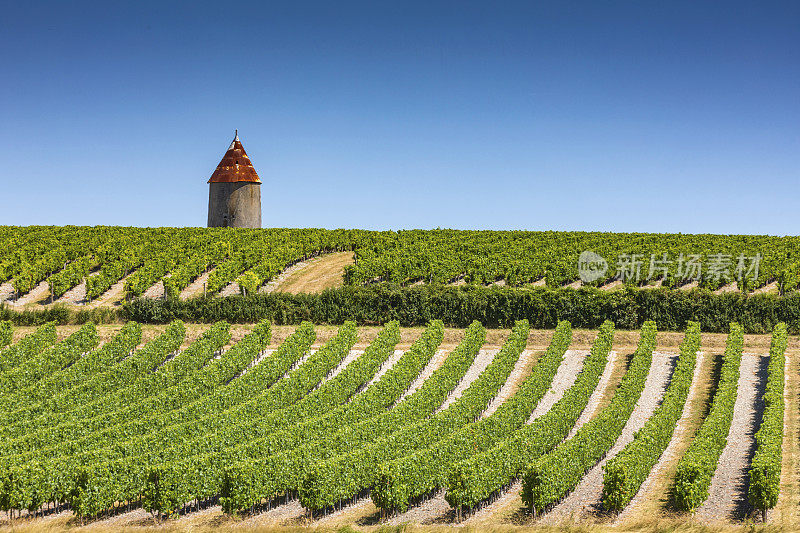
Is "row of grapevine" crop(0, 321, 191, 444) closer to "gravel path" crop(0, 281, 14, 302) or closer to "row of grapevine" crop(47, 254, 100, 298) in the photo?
"row of grapevine" crop(47, 254, 100, 298)

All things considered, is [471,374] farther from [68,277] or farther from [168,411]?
[68,277]

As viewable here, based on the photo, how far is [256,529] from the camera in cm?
2308

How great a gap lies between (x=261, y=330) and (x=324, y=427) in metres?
16.5

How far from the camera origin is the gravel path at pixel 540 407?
83.1 feet

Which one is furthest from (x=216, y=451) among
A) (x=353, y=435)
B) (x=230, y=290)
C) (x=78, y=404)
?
(x=230, y=290)

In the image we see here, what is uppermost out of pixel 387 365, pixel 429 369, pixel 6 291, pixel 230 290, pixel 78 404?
pixel 230 290

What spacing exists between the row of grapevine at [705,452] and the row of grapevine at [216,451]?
1434cm

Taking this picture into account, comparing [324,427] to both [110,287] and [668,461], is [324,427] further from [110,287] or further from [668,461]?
[110,287]

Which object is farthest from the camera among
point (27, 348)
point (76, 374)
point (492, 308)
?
point (492, 308)

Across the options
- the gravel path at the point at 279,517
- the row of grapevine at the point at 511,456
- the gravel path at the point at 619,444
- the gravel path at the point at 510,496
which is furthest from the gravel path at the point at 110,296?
the gravel path at the point at 619,444

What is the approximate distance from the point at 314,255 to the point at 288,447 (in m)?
50.2

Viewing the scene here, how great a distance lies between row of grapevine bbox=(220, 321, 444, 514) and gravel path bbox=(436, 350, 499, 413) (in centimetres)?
223

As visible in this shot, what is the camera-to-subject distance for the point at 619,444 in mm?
32531

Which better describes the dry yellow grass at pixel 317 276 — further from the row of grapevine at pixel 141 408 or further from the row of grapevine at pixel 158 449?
the row of grapevine at pixel 158 449
